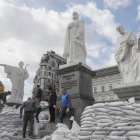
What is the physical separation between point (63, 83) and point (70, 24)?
123 inches

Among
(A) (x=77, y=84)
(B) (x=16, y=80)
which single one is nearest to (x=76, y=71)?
(A) (x=77, y=84)

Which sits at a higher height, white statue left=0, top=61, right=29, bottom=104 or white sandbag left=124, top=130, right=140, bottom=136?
white statue left=0, top=61, right=29, bottom=104

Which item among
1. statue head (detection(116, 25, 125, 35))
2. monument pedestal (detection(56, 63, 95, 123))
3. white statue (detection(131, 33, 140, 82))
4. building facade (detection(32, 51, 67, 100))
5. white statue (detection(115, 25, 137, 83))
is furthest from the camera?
building facade (detection(32, 51, 67, 100))

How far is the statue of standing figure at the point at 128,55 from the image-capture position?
5910 millimetres

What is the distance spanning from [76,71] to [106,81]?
31.5 meters

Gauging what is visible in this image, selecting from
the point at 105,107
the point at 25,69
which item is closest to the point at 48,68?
the point at 25,69

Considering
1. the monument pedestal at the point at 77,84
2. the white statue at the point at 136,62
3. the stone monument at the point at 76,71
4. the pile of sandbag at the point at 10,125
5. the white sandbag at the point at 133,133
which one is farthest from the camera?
the stone monument at the point at 76,71

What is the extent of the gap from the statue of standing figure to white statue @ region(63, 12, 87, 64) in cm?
211

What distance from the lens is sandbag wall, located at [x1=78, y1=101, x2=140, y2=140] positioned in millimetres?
2516

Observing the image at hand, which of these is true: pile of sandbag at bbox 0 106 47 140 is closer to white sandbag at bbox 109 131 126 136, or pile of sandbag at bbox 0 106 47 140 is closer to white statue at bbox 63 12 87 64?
white statue at bbox 63 12 87 64

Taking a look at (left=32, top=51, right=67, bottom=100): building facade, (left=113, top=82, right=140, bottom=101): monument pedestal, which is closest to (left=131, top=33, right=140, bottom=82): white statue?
(left=113, top=82, right=140, bottom=101): monument pedestal

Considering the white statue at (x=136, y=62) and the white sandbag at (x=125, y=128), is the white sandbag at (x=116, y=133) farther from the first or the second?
the white statue at (x=136, y=62)

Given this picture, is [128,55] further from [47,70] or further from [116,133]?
[47,70]

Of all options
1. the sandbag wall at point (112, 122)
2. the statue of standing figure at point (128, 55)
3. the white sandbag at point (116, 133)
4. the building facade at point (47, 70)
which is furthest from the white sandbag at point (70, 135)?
the building facade at point (47, 70)
